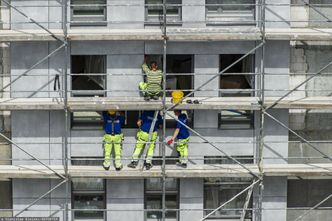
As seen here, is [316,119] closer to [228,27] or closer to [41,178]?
[228,27]

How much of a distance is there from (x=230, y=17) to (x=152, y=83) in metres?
2.71

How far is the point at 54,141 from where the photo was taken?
1623 cm

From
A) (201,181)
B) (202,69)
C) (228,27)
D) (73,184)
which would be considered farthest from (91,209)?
(228,27)

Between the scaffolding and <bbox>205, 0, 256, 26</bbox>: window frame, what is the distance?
0.32 m

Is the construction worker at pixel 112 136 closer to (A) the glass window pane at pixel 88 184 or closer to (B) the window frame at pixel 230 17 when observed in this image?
(A) the glass window pane at pixel 88 184

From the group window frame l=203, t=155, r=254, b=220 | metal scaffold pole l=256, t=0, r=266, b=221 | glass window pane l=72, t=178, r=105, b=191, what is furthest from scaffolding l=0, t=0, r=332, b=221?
glass window pane l=72, t=178, r=105, b=191

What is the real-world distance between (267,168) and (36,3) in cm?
717

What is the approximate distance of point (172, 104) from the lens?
15.6 metres

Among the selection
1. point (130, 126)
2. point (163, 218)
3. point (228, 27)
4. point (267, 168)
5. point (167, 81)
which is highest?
point (228, 27)

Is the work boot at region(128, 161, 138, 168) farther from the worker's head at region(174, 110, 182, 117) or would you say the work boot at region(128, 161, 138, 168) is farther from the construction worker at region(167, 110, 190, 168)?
the worker's head at region(174, 110, 182, 117)

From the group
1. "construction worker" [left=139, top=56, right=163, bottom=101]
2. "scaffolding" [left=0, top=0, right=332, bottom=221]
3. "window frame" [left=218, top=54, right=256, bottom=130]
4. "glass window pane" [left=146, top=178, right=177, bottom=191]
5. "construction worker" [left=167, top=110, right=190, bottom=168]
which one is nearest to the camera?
"scaffolding" [left=0, top=0, right=332, bottom=221]

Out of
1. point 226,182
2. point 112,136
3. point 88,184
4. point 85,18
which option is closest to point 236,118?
point 226,182

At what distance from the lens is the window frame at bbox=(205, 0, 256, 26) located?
1609cm

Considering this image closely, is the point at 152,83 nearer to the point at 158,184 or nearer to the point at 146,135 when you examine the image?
the point at 146,135
